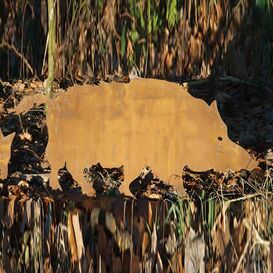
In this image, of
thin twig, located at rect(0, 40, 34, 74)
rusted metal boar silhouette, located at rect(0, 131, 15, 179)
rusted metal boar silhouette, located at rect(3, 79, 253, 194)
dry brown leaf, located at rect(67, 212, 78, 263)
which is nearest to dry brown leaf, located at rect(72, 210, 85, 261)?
dry brown leaf, located at rect(67, 212, 78, 263)

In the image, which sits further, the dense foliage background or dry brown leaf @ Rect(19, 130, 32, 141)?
dry brown leaf @ Rect(19, 130, 32, 141)

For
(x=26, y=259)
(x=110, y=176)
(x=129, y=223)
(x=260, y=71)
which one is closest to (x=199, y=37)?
(x=260, y=71)

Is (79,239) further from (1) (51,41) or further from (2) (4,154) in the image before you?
(1) (51,41)

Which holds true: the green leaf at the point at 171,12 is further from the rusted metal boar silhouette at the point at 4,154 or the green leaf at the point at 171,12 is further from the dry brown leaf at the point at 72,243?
the dry brown leaf at the point at 72,243

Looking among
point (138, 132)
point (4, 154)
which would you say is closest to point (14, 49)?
point (4, 154)

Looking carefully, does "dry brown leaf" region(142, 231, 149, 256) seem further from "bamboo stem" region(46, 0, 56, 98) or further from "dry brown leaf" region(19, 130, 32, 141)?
"dry brown leaf" region(19, 130, 32, 141)

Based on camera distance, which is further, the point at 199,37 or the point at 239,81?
the point at 239,81

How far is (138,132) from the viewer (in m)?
1.78

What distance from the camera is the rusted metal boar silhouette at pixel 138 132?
1722 millimetres

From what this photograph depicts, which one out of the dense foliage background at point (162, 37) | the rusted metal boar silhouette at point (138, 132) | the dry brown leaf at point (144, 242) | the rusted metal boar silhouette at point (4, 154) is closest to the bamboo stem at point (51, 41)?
the dense foliage background at point (162, 37)

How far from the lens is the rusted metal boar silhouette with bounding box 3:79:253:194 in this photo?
1722 millimetres

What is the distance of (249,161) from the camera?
5.50 feet

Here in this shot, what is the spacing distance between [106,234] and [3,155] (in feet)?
1.64

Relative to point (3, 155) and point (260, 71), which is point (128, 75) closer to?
point (260, 71)
